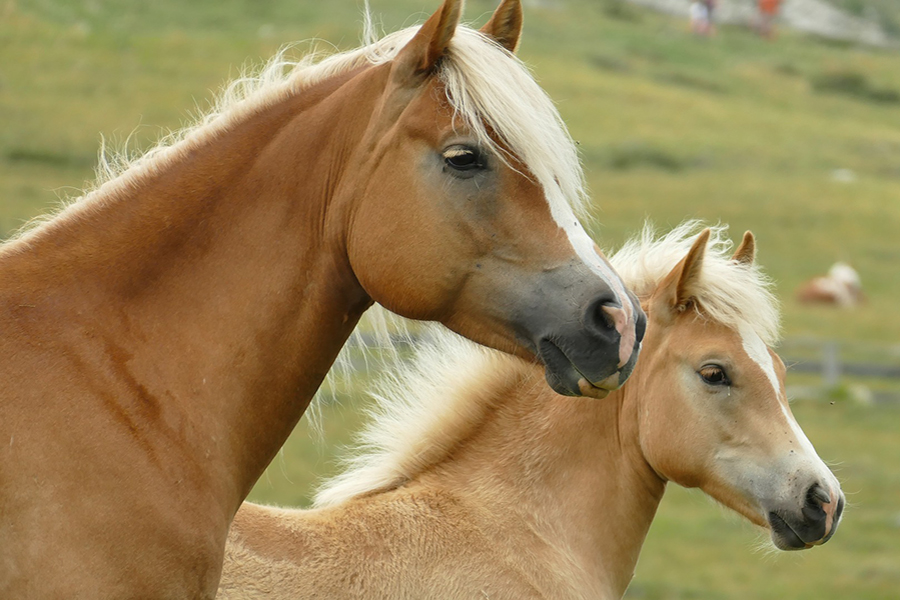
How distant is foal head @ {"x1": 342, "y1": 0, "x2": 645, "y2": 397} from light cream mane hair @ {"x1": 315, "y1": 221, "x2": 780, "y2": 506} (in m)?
1.74

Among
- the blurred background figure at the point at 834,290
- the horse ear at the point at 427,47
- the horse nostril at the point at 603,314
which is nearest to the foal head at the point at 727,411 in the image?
the horse nostril at the point at 603,314

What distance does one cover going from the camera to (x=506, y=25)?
3.19m

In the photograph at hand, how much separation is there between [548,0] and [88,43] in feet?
104

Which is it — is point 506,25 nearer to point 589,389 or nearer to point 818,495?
point 589,389

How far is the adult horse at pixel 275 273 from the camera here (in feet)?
8.99

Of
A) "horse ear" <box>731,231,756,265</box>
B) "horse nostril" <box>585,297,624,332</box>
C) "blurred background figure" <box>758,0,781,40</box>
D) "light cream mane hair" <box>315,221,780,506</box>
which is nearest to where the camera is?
"horse nostril" <box>585,297,624,332</box>

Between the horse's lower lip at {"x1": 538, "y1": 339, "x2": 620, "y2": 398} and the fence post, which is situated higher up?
the horse's lower lip at {"x1": 538, "y1": 339, "x2": 620, "y2": 398}

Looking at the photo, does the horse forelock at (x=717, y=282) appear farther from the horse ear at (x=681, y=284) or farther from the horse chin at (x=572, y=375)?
the horse chin at (x=572, y=375)

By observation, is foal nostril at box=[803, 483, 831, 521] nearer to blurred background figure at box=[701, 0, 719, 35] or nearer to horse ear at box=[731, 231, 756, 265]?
horse ear at box=[731, 231, 756, 265]

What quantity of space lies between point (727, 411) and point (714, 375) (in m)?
0.16

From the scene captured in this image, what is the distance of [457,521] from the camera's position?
453cm

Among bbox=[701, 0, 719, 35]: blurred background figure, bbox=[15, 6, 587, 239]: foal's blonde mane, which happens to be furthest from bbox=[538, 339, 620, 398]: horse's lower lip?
bbox=[701, 0, 719, 35]: blurred background figure

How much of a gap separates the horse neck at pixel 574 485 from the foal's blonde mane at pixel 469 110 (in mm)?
1679

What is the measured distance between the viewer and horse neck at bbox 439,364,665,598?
15.0 ft
